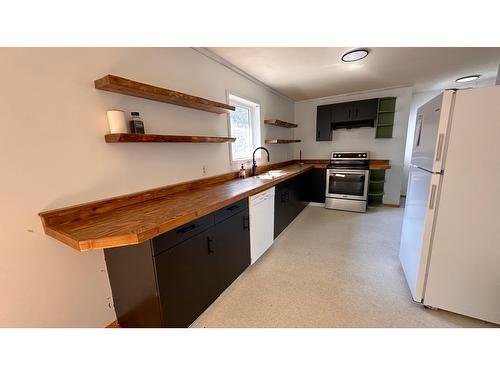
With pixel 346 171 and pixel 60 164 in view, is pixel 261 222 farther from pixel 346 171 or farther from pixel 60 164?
pixel 346 171

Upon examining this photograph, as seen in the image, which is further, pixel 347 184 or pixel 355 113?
pixel 355 113

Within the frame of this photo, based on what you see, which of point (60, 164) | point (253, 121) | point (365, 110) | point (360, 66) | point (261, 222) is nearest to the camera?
point (60, 164)

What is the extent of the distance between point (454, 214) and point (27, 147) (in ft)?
9.02

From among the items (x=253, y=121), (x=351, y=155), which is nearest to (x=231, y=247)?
(x=253, y=121)

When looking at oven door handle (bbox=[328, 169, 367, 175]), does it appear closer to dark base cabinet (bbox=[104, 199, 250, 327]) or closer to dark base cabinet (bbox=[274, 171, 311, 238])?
dark base cabinet (bbox=[274, 171, 311, 238])

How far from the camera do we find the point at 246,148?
3.27 m

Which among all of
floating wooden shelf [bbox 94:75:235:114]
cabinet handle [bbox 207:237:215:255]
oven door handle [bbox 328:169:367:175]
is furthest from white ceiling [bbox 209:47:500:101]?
cabinet handle [bbox 207:237:215:255]

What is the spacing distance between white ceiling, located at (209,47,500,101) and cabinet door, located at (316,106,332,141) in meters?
0.58

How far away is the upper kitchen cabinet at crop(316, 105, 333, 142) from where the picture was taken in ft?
14.4

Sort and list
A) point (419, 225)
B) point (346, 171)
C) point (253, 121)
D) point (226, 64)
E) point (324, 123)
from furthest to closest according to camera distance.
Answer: point (324, 123) < point (346, 171) < point (253, 121) < point (226, 64) < point (419, 225)

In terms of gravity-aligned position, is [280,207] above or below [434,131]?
below

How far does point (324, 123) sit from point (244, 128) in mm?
2240

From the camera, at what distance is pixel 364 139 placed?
4.35 m
